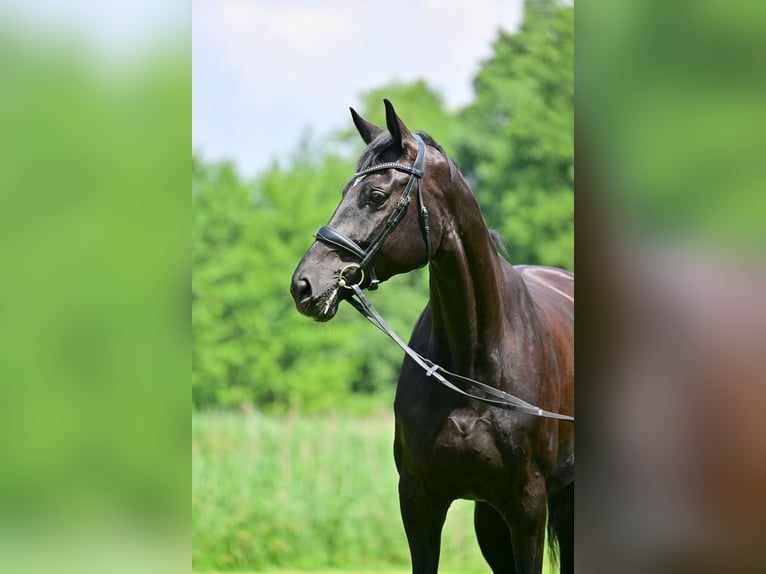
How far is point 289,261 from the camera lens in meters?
18.6

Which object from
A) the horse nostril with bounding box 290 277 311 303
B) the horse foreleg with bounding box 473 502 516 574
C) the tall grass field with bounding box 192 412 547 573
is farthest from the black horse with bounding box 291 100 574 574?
the tall grass field with bounding box 192 412 547 573

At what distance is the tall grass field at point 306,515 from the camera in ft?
32.1

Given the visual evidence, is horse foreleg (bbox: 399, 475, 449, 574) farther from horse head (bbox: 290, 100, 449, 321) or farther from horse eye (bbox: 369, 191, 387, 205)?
horse eye (bbox: 369, 191, 387, 205)

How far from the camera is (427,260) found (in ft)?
12.0

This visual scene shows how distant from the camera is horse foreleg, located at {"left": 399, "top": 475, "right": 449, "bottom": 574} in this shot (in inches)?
157

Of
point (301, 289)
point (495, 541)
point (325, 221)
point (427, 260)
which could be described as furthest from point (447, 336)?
point (325, 221)

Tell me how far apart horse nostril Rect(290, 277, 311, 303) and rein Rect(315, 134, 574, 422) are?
131mm
